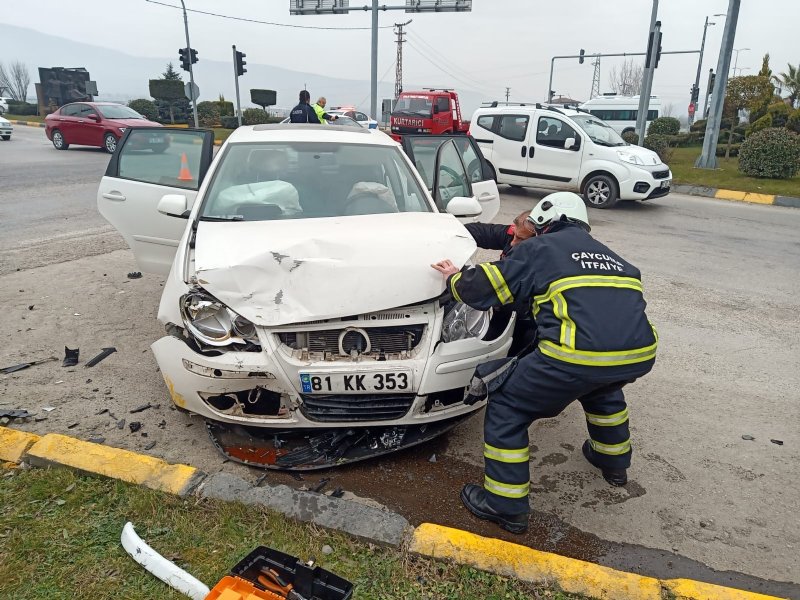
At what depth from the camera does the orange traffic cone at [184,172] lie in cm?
505

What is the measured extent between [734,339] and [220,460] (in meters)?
4.31

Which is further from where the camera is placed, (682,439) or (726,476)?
(682,439)

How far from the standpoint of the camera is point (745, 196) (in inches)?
513

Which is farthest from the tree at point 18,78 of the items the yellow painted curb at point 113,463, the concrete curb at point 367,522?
the concrete curb at point 367,522

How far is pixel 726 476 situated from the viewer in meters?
3.09

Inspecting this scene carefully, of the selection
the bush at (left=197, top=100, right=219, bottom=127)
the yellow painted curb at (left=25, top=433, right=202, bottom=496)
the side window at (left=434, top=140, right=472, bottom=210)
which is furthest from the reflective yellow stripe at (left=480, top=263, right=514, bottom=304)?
the bush at (left=197, top=100, right=219, bottom=127)

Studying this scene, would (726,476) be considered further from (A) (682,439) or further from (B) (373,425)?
(B) (373,425)

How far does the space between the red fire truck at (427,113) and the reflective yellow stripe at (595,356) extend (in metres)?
17.9

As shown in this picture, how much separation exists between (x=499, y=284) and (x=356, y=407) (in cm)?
90

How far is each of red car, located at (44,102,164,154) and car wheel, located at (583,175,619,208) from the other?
42.7 ft

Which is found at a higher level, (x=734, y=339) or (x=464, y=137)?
(x=464, y=137)

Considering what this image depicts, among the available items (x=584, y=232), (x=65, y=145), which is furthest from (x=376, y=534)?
(x=65, y=145)

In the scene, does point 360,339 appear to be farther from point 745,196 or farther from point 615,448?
point 745,196

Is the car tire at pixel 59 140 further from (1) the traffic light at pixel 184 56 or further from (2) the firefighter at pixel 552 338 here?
(2) the firefighter at pixel 552 338
